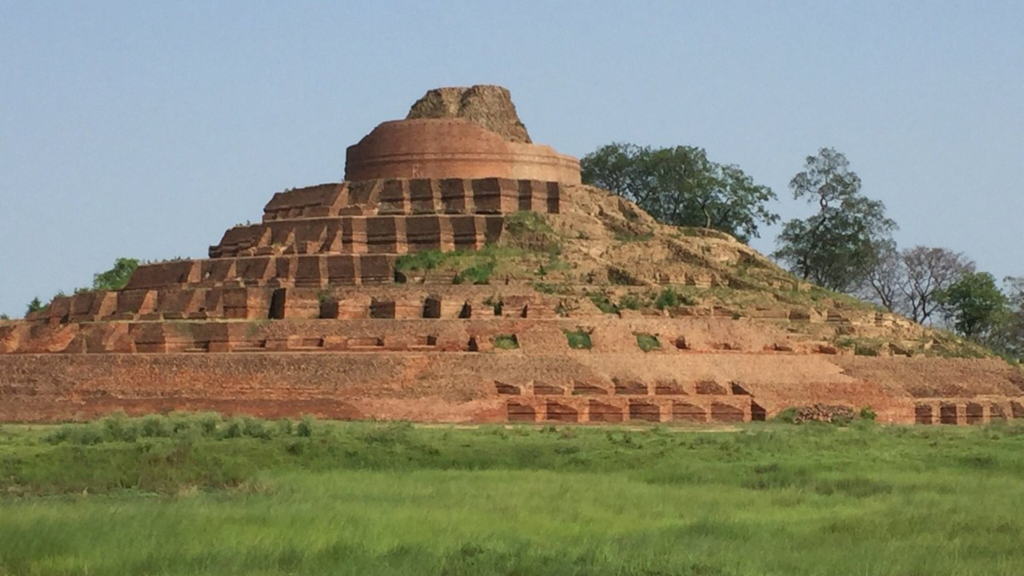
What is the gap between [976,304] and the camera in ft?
228

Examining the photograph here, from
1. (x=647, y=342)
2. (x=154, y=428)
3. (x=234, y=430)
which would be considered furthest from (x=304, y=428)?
(x=647, y=342)

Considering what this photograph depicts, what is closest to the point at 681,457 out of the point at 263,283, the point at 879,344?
the point at 879,344

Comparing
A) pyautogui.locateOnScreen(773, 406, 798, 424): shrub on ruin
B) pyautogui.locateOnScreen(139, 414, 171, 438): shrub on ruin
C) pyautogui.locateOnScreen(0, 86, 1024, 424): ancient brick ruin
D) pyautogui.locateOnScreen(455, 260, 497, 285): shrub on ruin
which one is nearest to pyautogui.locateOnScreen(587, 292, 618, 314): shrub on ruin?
pyautogui.locateOnScreen(0, 86, 1024, 424): ancient brick ruin

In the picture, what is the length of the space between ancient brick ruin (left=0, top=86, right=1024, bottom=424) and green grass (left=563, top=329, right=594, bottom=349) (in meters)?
0.06

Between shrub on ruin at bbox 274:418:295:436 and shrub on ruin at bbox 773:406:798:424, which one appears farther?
shrub on ruin at bbox 773:406:798:424

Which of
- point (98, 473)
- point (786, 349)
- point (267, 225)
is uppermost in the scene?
point (267, 225)

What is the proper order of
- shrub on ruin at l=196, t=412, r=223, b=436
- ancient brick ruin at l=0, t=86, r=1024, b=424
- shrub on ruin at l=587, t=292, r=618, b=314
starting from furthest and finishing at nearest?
shrub on ruin at l=587, t=292, r=618, b=314
ancient brick ruin at l=0, t=86, r=1024, b=424
shrub on ruin at l=196, t=412, r=223, b=436

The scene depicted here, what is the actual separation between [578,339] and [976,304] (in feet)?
103

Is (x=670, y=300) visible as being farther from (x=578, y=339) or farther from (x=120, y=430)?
(x=120, y=430)

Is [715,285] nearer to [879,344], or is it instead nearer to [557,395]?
[879,344]

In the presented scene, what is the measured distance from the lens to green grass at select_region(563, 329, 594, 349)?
43.4 meters

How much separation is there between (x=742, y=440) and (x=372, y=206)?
20.1 metres

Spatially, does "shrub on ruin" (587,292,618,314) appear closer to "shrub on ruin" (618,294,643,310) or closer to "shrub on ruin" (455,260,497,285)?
"shrub on ruin" (618,294,643,310)

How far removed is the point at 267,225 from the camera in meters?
53.2
